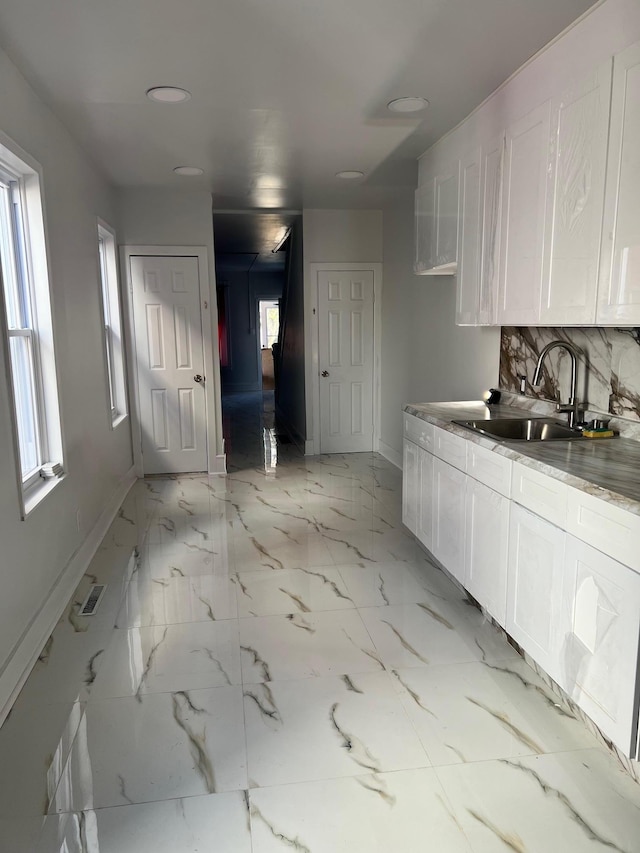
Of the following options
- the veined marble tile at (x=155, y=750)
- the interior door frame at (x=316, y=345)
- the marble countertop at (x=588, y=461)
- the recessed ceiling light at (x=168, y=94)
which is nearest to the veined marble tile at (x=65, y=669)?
the veined marble tile at (x=155, y=750)

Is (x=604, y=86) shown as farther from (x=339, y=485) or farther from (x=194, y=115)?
(x=339, y=485)

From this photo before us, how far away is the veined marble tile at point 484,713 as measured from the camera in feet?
6.60

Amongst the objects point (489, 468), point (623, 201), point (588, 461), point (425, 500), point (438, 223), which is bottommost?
point (425, 500)

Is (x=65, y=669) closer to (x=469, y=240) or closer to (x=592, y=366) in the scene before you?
(x=592, y=366)

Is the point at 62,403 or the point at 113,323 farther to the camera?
the point at 113,323

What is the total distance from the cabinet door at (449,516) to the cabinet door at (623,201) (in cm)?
104

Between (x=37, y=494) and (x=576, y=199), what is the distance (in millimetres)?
2713

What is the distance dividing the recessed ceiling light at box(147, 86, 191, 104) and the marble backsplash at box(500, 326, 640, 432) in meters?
2.18

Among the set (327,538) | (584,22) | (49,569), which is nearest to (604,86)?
(584,22)

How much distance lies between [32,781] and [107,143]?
353cm

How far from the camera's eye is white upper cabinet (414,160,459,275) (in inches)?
139

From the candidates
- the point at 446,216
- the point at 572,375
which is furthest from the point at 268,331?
the point at 572,375

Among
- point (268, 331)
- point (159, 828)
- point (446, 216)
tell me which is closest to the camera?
point (159, 828)

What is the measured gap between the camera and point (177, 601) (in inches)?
122
